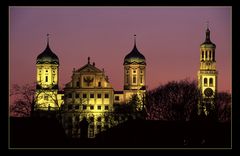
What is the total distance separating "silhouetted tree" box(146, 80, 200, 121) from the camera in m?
70.8

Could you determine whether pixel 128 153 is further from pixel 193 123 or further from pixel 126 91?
pixel 126 91

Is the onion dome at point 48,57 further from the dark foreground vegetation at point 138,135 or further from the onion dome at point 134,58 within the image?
the dark foreground vegetation at point 138,135

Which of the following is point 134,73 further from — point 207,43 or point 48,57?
point 207,43

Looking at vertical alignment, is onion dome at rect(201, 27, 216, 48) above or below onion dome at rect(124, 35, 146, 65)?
above

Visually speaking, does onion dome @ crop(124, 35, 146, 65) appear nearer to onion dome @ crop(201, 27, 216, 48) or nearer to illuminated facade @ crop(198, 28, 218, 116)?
illuminated facade @ crop(198, 28, 218, 116)

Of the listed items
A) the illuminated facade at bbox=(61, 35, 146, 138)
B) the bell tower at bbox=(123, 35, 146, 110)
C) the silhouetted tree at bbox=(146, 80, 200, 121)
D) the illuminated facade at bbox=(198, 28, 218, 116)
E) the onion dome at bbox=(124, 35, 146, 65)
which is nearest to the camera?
the silhouetted tree at bbox=(146, 80, 200, 121)

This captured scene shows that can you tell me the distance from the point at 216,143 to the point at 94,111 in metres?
75.5

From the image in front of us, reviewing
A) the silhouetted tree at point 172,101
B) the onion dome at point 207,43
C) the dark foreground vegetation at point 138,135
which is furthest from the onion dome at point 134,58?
the dark foreground vegetation at point 138,135

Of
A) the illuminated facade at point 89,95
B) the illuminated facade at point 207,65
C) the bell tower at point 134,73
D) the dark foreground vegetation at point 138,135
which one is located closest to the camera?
the dark foreground vegetation at point 138,135

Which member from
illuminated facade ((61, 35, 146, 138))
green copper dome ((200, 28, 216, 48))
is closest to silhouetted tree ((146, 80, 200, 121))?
illuminated facade ((61, 35, 146, 138))

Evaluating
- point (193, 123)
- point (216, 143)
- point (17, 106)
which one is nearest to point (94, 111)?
point (17, 106)

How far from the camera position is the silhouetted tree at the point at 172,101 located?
7075 centimetres

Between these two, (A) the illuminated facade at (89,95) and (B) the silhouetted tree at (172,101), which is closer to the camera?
(B) the silhouetted tree at (172,101)
